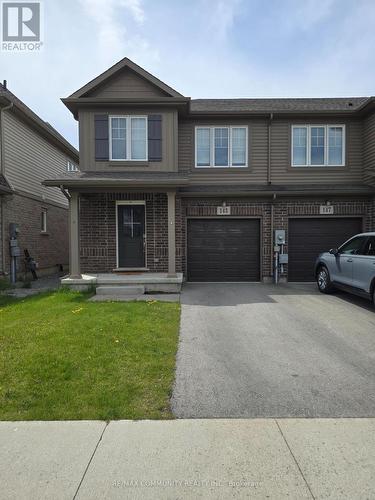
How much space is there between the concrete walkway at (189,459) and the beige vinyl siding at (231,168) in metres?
9.17

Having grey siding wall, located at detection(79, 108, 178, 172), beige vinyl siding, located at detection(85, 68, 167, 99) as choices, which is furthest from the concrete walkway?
beige vinyl siding, located at detection(85, 68, 167, 99)

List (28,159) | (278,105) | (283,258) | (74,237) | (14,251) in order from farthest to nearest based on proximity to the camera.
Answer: (28,159) < (278,105) < (14,251) < (283,258) < (74,237)

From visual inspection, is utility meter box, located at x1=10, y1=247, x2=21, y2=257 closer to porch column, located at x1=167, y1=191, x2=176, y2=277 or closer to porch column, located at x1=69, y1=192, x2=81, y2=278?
porch column, located at x1=69, y1=192, x2=81, y2=278

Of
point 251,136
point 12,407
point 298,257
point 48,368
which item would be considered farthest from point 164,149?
point 12,407

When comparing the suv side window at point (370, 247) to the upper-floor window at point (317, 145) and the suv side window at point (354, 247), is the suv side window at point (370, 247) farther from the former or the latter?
the upper-floor window at point (317, 145)

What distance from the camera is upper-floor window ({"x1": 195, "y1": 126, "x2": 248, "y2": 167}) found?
11.5 meters

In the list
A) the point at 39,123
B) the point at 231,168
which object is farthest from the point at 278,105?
the point at 39,123

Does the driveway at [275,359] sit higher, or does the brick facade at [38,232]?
the brick facade at [38,232]

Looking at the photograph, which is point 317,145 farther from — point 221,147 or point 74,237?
point 74,237

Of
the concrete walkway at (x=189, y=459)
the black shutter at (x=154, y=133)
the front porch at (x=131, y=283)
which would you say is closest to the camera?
the concrete walkway at (x=189, y=459)

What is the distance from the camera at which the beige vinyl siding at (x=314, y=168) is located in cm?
1149

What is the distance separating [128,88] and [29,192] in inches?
227

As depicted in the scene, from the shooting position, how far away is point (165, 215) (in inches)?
434

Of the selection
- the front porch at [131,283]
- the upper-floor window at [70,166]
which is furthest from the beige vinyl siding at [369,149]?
the upper-floor window at [70,166]
